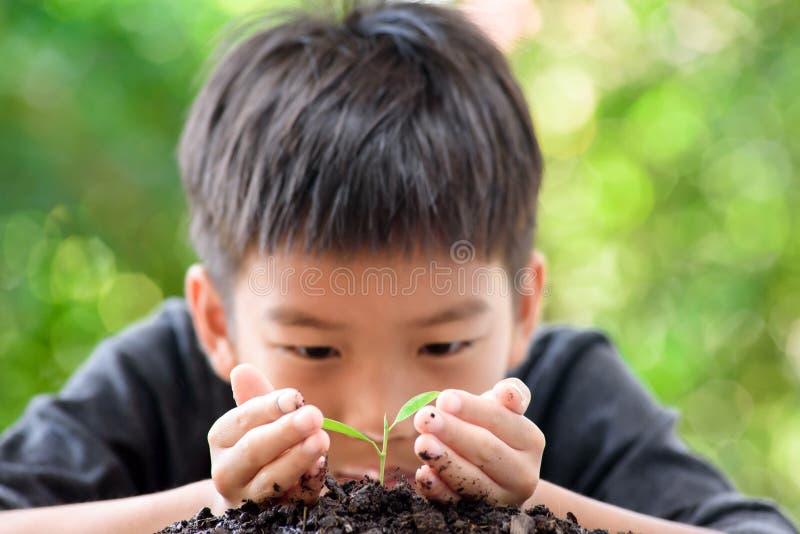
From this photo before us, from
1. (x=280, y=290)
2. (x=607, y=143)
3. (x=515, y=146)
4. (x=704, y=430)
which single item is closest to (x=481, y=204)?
(x=515, y=146)

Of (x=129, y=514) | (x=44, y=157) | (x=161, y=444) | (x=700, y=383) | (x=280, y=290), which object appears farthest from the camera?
(x=700, y=383)

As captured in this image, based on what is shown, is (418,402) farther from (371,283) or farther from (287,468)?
(371,283)

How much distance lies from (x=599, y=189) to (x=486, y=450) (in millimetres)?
1738

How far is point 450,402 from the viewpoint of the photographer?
2.06 feet

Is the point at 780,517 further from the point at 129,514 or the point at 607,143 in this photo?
the point at 607,143

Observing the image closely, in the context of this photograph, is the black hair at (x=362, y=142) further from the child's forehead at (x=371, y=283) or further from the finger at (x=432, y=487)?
the finger at (x=432, y=487)

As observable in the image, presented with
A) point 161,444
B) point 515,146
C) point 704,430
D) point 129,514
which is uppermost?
point 515,146

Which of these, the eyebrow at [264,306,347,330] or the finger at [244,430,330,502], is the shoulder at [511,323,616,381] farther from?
Answer: the finger at [244,430,330,502]

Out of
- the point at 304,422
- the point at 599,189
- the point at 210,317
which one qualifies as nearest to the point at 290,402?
the point at 304,422

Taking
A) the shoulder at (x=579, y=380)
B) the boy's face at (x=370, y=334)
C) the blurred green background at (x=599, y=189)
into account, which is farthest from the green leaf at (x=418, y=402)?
the blurred green background at (x=599, y=189)

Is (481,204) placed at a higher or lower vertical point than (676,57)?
lower

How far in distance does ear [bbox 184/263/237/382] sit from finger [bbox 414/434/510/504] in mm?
673

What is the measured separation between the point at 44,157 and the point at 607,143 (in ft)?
4.34

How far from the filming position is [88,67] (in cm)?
179
